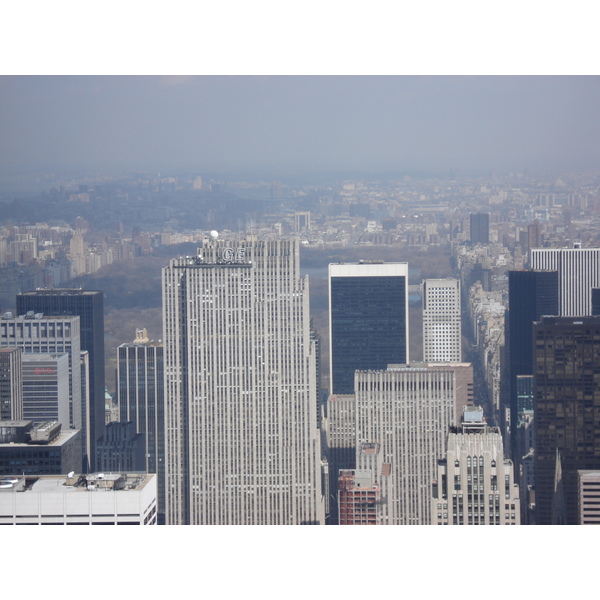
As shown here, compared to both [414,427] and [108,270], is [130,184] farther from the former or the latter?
[414,427]

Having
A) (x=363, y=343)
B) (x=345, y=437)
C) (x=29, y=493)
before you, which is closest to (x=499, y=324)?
(x=363, y=343)

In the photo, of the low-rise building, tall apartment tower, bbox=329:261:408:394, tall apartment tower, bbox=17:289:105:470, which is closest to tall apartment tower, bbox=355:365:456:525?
tall apartment tower, bbox=329:261:408:394

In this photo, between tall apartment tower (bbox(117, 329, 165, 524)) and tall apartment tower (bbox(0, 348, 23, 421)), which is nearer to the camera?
tall apartment tower (bbox(0, 348, 23, 421))

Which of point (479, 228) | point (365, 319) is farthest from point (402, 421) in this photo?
point (479, 228)

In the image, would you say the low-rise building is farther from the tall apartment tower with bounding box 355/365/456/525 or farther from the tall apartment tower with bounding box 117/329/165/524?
the tall apartment tower with bounding box 117/329/165/524

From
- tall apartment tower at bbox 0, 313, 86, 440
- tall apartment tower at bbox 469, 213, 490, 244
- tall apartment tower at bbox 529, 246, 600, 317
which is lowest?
tall apartment tower at bbox 0, 313, 86, 440

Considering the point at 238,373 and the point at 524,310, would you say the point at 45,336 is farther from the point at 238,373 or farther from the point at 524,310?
the point at 524,310

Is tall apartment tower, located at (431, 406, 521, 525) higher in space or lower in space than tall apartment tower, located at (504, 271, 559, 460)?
lower

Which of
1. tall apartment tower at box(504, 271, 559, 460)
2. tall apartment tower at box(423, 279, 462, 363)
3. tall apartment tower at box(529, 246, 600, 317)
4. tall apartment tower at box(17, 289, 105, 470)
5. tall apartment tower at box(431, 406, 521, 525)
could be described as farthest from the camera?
tall apartment tower at box(423, 279, 462, 363)
